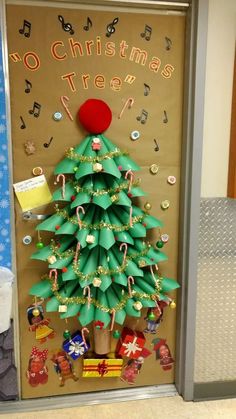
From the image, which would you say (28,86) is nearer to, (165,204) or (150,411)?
(165,204)

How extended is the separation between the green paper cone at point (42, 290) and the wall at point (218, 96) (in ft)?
2.51

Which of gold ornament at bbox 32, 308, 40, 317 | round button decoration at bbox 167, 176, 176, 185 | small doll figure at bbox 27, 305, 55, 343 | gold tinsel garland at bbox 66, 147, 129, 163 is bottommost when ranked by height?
small doll figure at bbox 27, 305, 55, 343

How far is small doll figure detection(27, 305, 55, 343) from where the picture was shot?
173 centimetres

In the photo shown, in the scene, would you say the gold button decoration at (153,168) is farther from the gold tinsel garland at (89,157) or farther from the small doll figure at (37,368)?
the small doll figure at (37,368)

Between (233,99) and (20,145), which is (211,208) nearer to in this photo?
(233,99)

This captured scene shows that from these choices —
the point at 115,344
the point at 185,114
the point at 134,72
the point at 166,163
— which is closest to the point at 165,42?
the point at 134,72

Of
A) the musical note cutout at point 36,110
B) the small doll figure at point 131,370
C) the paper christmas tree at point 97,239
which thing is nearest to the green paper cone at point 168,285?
the paper christmas tree at point 97,239

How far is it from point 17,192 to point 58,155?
23 cm

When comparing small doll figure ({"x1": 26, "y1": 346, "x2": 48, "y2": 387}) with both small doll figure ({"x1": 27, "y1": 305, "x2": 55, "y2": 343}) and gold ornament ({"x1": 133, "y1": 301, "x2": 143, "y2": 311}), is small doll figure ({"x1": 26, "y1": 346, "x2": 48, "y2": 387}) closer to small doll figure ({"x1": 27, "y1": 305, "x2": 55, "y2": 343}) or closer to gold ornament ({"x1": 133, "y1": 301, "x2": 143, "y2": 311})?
small doll figure ({"x1": 27, "y1": 305, "x2": 55, "y2": 343})

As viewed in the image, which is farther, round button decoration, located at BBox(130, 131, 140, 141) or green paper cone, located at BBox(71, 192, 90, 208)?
round button decoration, located at BBox(130, 131, 140, 141)

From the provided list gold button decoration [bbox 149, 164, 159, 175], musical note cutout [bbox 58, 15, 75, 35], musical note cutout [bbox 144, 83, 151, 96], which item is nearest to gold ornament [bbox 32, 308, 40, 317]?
gold button decoration [bbox 149, 164, 159, 175]

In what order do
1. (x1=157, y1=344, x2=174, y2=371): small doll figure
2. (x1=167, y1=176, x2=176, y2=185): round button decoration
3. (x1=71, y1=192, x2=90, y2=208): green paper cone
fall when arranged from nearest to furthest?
(x1=71, y1=192, x2=90, y2=208): green paper cone
(x1=167, y1=176, x2=176, y2=185): round button decoration
(x1=157, y1=344, x2=174, y2=371): small doll figure

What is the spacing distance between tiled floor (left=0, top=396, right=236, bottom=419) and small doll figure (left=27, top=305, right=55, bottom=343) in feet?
1.06

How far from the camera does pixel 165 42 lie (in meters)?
1.67
